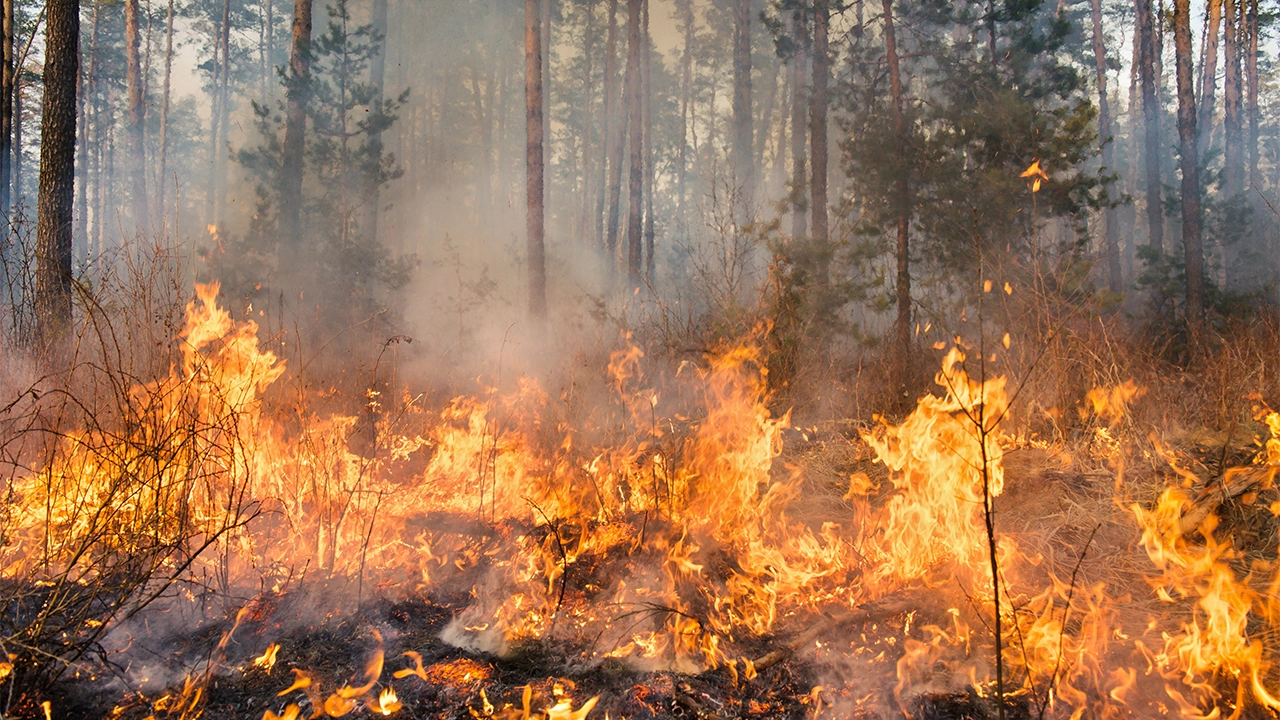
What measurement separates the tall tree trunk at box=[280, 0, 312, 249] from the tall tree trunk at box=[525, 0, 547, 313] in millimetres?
4071

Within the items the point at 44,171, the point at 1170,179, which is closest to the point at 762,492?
the point at 44,171

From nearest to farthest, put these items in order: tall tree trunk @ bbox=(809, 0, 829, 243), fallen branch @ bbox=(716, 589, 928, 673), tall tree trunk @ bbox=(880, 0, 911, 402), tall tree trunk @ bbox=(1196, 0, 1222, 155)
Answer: fallen branch @ bbox=(716, 589, 928, 673) < tall tree trunk @ bbox=(880, 0, 911, 402) < tall tree trunk @ bbox=(809, 0, 829, 243) < tall tree trunk @ bbox=(1196, 0, 1222, 155)

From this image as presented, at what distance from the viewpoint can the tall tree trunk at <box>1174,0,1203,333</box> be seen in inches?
412

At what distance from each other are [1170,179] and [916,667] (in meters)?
31.4

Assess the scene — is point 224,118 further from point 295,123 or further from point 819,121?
point 819,121

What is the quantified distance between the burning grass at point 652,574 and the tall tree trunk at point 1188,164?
7.77 metres

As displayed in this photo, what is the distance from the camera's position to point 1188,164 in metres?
11.0

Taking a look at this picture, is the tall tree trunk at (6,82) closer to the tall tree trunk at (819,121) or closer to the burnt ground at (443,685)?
the burnt ground at (443,685)

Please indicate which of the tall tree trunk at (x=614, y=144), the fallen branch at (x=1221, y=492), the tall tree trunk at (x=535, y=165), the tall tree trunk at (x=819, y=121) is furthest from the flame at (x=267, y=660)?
the tall tree trunk at (x=614, y=144)

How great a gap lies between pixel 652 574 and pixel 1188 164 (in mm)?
12735

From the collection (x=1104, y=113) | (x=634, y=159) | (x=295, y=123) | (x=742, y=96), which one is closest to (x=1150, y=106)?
(x=1104, y=113)

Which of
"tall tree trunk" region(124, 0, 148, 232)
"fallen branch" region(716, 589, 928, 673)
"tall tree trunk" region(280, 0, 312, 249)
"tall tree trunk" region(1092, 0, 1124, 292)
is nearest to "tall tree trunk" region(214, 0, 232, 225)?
"tall tree trunk" region(124, 0, 148, 232)

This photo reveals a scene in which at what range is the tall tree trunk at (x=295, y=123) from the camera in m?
11.8

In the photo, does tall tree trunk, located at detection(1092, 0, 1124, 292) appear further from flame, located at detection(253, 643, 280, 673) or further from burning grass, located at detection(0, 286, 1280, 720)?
flame, located at detection(253, 643, 280, 673)
